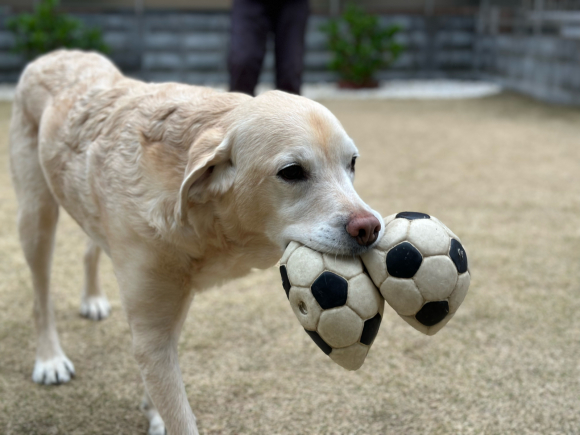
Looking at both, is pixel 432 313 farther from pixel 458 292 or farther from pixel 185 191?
pixel 185 191

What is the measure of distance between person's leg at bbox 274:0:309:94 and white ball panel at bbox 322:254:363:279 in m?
2.75

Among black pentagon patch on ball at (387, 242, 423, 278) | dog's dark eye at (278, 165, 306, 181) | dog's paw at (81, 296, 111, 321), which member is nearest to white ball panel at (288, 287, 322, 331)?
black pentagon patch on ball at (387, 242, 423, 278)

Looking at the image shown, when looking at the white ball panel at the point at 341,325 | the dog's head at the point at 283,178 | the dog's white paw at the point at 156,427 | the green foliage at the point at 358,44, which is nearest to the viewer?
the white ball panel at the point at 341,325

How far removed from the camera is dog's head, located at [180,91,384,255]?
1739 mm

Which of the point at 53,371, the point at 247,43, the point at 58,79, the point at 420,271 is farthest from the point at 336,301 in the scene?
the point at 247,43

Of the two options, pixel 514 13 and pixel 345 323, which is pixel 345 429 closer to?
pixel 345 323

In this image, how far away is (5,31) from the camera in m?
10.9

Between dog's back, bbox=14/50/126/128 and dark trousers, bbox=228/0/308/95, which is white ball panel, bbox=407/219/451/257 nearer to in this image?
dog's back, bbox=14/50/126/128

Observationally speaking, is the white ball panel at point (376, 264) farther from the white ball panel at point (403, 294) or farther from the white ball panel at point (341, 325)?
the white ball panel at point (341, 325)

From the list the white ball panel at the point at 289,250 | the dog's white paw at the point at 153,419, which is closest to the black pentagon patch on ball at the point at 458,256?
the white ball panel at the point at 289,250

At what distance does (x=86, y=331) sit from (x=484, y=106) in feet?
27.2

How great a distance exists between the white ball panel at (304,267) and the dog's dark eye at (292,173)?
8.8 inches

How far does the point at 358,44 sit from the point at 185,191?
10305 millimetres

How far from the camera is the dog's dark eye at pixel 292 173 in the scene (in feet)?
5.90
